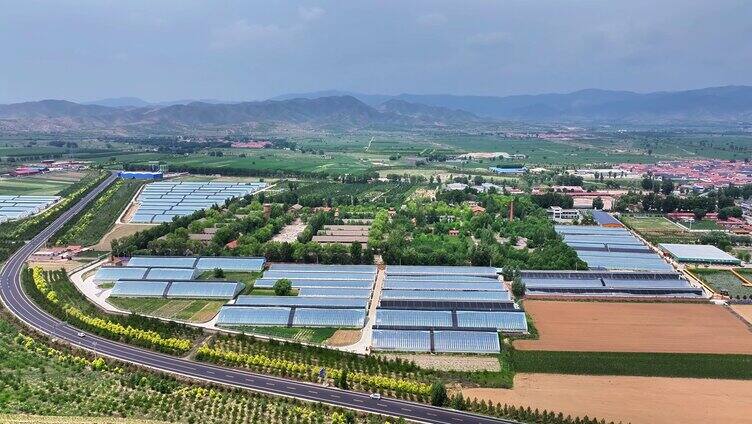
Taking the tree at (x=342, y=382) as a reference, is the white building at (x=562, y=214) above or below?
above

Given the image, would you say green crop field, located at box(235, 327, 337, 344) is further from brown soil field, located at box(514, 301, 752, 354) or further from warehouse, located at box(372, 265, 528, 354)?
brown soil field, located at box(514, 301, 752, 354)

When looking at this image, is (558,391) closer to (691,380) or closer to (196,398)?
(691,380)

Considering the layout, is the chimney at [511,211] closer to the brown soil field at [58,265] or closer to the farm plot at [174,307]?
the farm plot at [174,307]

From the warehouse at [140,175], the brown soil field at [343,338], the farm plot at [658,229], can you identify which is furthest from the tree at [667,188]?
the warehouse at [140,175]

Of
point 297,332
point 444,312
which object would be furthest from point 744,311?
point 297,332

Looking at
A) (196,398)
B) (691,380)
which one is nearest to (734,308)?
(691,380)
